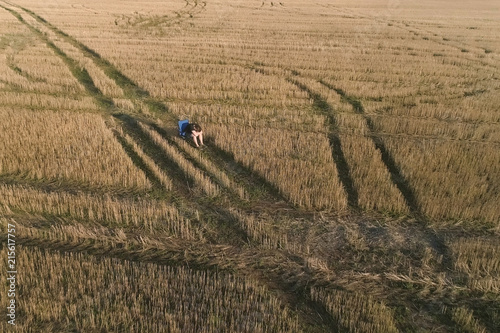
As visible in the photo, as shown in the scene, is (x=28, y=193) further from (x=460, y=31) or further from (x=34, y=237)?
(x=460, y=31)

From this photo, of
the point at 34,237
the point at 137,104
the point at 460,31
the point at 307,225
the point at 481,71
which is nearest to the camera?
the point at 34,237

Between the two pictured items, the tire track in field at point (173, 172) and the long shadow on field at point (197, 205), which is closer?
the long shadow on field at point (197, 205)

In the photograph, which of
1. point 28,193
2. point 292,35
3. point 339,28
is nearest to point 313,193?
point 28,193

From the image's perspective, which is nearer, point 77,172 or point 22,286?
point 22,286

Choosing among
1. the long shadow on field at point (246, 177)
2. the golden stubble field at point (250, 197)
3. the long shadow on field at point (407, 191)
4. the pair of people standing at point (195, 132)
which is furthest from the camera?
the pair of people standing at point (195, 132)

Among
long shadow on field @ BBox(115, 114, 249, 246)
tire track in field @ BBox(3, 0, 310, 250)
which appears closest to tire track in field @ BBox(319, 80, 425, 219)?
tire track in field @ BBox(3, 0, 310, 250)

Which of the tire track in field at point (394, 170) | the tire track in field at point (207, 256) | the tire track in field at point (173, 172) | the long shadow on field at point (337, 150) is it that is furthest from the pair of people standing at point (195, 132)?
the tire track in field at point (394, 170)

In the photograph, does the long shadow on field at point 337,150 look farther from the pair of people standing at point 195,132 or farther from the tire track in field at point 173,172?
the pair of people standing at point 195,132

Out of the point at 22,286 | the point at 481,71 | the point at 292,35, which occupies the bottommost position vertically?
the point at 22,286

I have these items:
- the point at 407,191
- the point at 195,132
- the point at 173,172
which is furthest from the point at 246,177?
the point at 407,191
